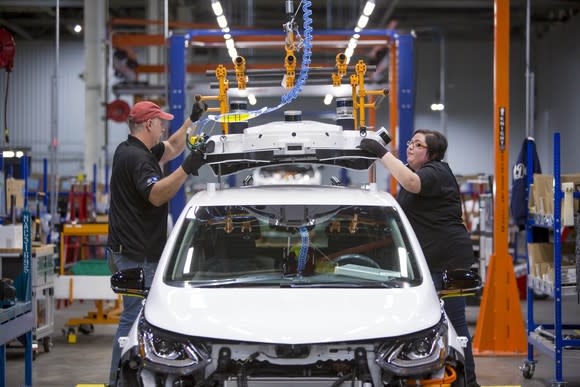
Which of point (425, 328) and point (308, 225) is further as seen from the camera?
point (308, 225)

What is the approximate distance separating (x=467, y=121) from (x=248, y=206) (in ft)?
70.7

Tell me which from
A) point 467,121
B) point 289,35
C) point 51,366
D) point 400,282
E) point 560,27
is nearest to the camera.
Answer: point 400,282

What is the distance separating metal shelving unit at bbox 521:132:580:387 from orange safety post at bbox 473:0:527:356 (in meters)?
0.78

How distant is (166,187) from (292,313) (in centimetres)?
169

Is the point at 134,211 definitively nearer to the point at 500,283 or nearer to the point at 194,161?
the point at 194,161

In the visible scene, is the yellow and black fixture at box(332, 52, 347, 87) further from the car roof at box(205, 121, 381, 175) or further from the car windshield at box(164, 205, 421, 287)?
the car windshield at box(164, 205, 421, 287)

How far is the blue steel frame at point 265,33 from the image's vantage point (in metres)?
9.40

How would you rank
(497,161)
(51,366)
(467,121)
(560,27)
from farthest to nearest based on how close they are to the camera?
(467,121), (560,27), (497,161), (51,366)

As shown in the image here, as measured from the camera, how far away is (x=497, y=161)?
8.61 m

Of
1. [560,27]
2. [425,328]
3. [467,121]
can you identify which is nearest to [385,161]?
[425,328]

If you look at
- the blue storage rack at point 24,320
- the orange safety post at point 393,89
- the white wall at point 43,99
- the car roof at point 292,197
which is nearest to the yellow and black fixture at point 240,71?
the car roof at point 292,197

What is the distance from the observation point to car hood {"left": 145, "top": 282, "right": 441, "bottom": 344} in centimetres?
361

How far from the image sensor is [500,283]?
8.46m

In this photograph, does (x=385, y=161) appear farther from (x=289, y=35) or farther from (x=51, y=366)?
(x=51, y=366)
